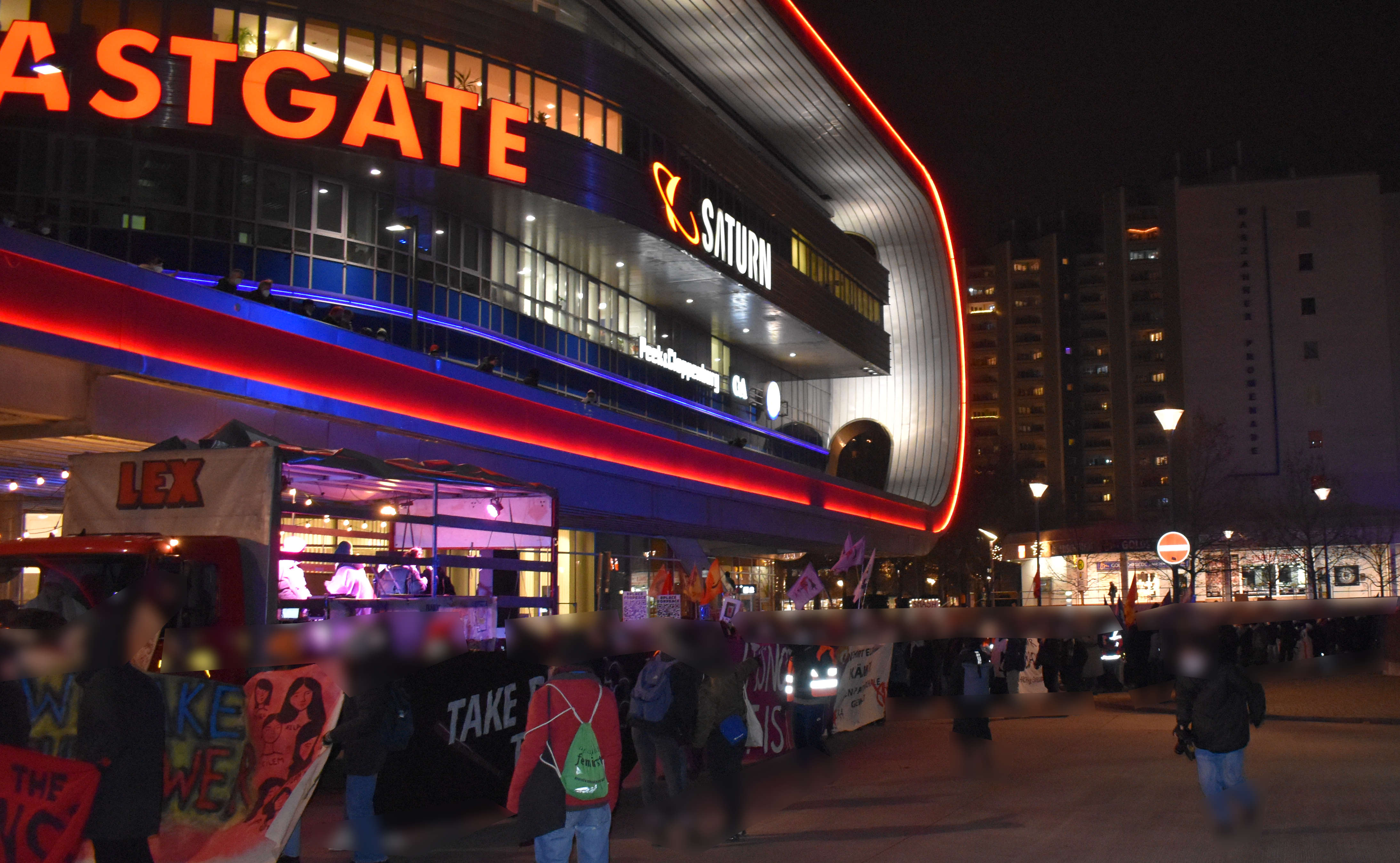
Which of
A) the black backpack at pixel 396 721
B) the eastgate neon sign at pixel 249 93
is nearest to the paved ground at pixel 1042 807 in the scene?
the black backpack at pixel 396 721

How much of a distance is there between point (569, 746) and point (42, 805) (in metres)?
2.51

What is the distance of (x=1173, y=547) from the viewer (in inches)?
762

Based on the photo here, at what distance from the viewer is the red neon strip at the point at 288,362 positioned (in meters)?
15.9

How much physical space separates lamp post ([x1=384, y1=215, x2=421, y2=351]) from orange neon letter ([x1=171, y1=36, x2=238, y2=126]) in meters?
4.95

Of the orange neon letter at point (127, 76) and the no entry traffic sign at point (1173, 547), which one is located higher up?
the orange neon letter at point (127, 76)

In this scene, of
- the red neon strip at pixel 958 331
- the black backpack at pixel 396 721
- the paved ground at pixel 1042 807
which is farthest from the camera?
the red neon strip at pixel 958 331

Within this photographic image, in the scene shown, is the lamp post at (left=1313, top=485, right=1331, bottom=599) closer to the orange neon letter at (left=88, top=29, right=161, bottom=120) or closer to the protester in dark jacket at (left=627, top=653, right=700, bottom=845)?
the protester in dark jacket at (left=627, top=653, right=700, bottom=845)

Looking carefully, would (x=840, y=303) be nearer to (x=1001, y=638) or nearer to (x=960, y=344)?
(x=960, y=344)

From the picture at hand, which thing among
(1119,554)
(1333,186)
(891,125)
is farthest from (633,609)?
(1333,186)

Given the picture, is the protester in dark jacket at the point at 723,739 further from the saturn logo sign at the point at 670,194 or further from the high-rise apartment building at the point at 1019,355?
the high-rise apartment building at the point at 1019,355

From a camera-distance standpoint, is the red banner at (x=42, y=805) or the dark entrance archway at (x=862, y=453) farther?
the dark entrance archway at (x=862, y=453)

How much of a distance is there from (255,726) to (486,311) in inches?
862

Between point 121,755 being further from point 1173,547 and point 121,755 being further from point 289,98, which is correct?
point 289,98

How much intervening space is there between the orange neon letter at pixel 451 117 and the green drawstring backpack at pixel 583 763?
20.1m
